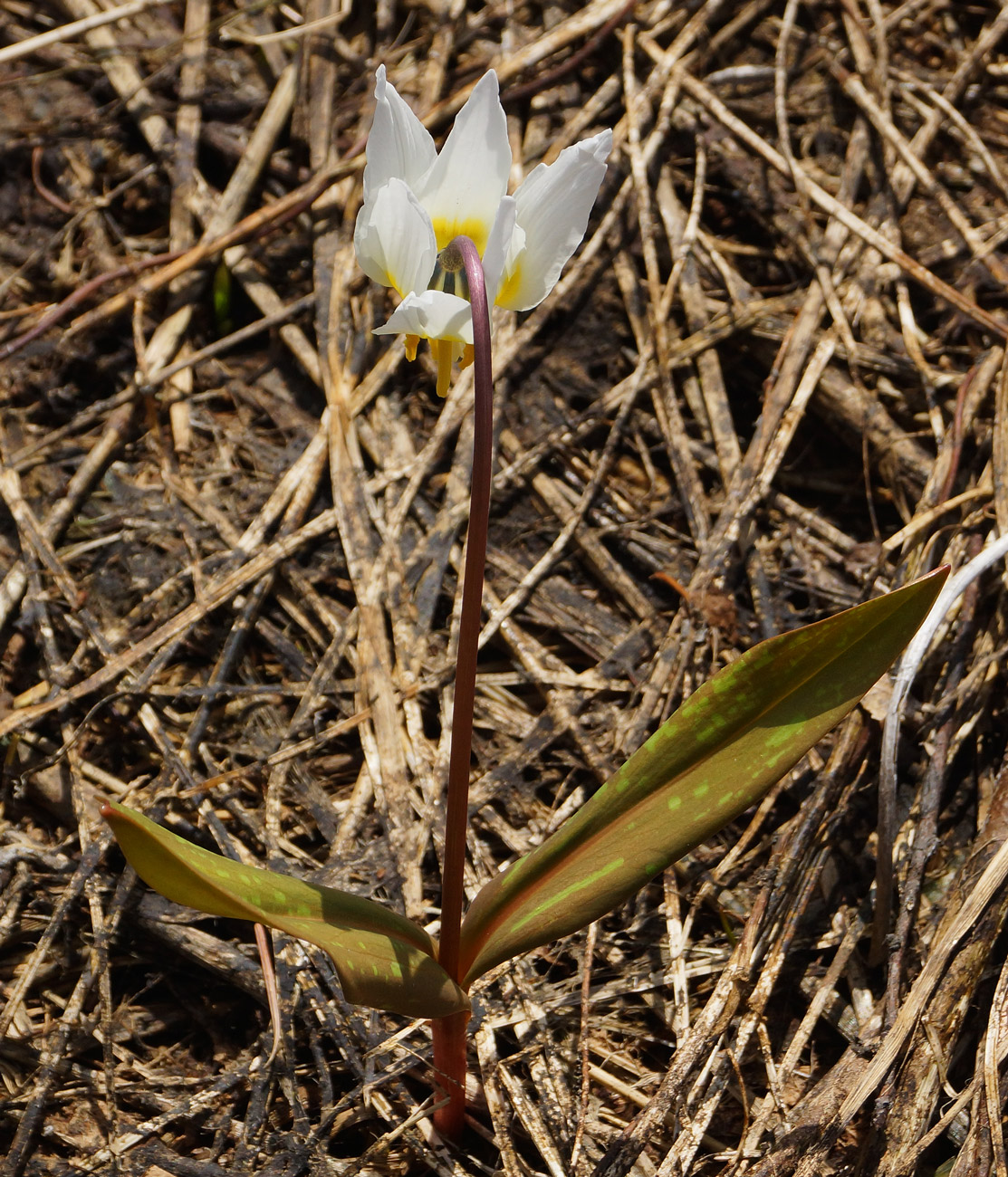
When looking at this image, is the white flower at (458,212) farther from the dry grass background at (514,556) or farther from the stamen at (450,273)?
the dry grass background at (514,556)

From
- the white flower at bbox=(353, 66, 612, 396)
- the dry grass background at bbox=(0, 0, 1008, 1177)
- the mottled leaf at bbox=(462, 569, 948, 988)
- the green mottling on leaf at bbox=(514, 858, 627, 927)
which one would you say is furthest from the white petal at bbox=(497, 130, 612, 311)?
the dry grass background at bbox=(0, 0, 1008, 1177)

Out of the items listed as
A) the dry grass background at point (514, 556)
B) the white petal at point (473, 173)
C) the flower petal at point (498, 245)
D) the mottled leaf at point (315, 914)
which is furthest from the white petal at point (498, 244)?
the dry grass background at point (514, 556)

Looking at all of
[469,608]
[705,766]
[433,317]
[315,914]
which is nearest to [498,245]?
[433,317]

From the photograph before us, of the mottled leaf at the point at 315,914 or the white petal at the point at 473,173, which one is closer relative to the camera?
the mottled leaf at the point at 315,914

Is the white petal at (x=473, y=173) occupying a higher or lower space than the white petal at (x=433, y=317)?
higher

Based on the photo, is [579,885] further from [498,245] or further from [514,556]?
[514,556]

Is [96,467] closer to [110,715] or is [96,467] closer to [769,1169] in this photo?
[110,715]

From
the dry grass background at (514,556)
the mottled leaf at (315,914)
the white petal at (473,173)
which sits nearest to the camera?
the mottled leaf at (315,914)
